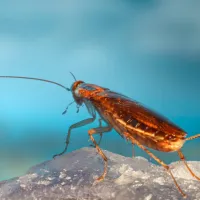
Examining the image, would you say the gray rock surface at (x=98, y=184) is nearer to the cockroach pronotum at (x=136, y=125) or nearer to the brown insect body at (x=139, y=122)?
the cockroach pronotum at (x=136, y=125)

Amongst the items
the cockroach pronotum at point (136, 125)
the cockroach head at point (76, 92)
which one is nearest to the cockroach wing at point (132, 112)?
the cockroach pronotum at point (136, 125)

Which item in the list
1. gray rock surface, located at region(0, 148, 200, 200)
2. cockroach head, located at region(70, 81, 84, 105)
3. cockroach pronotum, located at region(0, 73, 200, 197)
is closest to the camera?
gray rock surface, located at region(0, 148, 200, 200)

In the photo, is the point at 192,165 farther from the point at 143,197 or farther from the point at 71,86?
the point at 71,86

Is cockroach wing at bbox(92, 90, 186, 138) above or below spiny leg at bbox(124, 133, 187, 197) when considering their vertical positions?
above

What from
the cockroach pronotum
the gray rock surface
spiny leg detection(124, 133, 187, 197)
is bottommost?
the gray rock surface

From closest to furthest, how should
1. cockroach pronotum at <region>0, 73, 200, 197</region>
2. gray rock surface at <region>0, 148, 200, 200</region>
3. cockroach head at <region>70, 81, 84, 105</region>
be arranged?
gray rock surface at <region>0, 148, 200, 200</region> < cockroach pronotum at <region>0, 73, 200, 197</region> < cockroach head at <region>70, 81, 84, 105</region>

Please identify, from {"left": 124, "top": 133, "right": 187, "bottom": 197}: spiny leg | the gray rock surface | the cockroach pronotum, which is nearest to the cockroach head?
the cockroach pronotum

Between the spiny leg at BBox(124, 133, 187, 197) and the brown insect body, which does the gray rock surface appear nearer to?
the spiny leg at BBox(124, 133, 187, 197)
